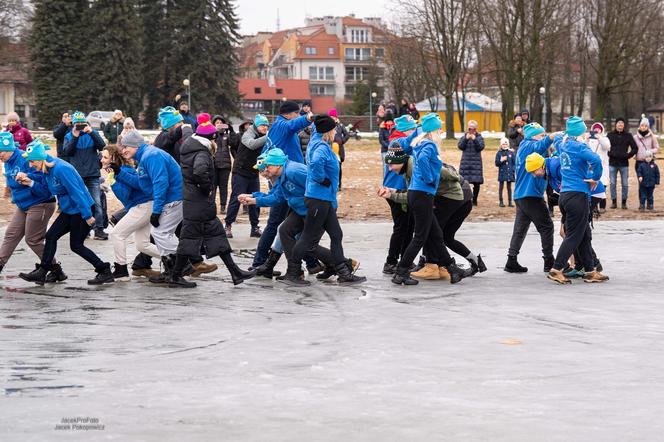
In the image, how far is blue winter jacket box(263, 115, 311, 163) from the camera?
12641 millimetres

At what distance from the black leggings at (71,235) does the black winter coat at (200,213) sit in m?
1.15

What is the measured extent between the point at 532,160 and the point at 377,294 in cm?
253

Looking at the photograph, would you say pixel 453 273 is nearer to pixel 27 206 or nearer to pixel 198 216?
pixel 198 216

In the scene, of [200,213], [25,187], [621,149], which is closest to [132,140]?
[200,213]

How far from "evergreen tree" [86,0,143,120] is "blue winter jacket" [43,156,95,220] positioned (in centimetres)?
6125

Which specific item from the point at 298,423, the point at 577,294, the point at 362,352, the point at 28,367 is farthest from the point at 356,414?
the point at 577,294

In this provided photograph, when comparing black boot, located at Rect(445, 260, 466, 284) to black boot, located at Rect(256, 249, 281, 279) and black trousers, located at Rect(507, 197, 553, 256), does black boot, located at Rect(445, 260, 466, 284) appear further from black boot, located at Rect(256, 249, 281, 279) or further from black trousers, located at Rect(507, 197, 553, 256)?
black boot, located at Rect(256, 249, 281, 279)

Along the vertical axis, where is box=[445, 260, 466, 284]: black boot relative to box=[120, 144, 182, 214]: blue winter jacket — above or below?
below

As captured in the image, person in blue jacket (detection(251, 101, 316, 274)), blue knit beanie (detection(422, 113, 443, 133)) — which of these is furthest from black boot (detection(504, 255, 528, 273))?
person in blue jacket (detection(251, 101, 316, 274))

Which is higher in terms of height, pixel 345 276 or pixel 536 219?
pixel 536 219

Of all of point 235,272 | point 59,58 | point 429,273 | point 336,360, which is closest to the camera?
point 336,360

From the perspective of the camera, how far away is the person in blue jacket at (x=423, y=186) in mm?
11078

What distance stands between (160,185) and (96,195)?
5.21 meters

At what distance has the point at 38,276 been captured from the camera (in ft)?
37.7
